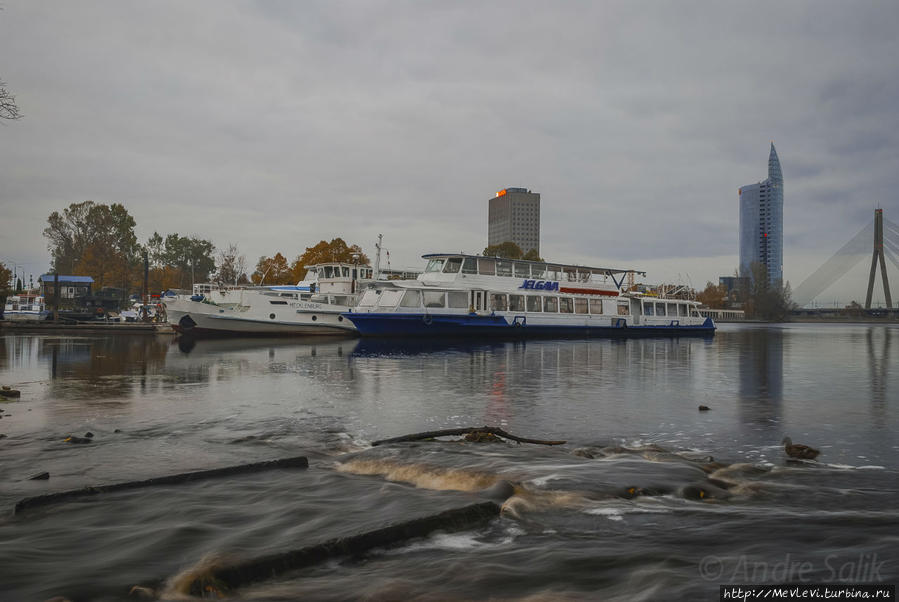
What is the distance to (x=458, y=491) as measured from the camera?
6648mm

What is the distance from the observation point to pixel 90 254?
90.1 m

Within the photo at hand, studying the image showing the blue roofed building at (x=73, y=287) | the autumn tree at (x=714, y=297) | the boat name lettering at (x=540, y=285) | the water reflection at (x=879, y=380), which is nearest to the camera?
the water reflection at (x=879, y=380)

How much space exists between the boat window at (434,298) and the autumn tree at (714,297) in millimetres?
141462

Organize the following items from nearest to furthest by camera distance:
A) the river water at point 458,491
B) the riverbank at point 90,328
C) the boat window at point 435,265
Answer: the river water at point 458,491
the boat window at point 435,265
the riverbank at point 90,328

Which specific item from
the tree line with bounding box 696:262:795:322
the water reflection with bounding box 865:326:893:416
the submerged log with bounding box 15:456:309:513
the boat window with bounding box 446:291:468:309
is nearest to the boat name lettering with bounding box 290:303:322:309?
the boat window with bounding box 446:291:468:309

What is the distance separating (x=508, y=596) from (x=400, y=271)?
5243 centimetres

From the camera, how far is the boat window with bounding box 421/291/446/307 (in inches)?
1531

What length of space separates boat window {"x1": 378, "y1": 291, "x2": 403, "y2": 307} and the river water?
22.5 m

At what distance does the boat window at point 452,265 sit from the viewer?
41594 mm

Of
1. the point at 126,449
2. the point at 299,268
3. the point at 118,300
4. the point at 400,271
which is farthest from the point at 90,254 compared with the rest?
the point at 126,449

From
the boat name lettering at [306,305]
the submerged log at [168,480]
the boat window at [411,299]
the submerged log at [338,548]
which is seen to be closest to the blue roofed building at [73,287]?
the boat name lettering at [306,305]

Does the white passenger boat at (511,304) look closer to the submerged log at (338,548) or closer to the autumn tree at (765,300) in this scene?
the submerged log at (338,548)

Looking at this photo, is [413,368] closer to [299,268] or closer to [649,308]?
[649,308]

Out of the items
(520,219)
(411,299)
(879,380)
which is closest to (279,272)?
(411,299)
